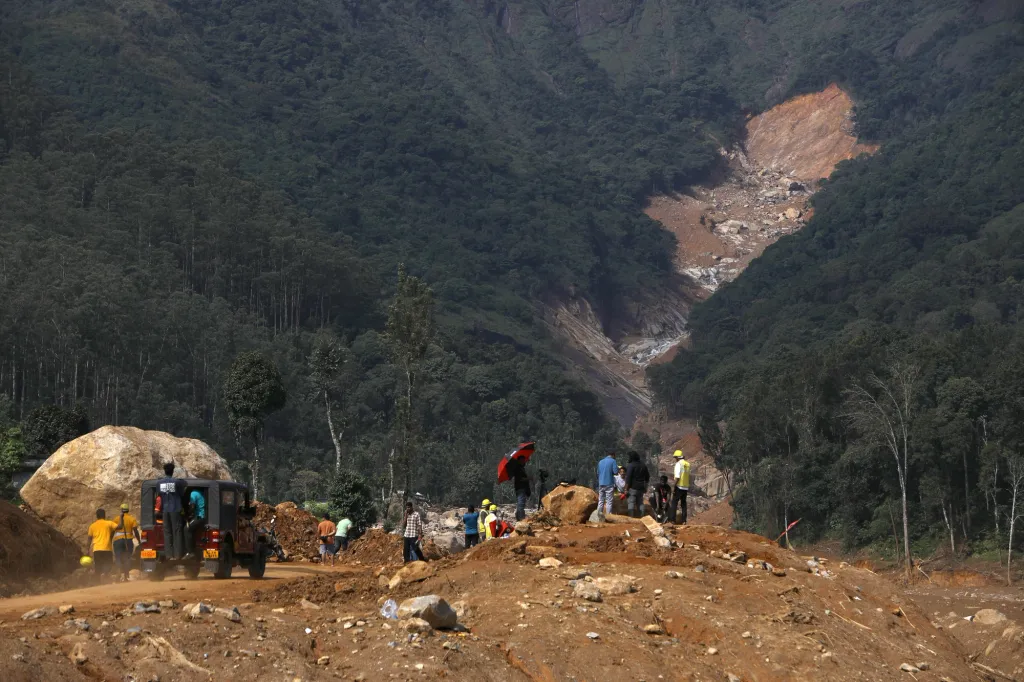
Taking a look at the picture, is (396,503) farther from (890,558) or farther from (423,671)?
(423,671)

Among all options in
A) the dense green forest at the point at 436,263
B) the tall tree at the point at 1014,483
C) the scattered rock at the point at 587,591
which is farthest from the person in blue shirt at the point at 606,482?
the tall tree at the point at 1014,483

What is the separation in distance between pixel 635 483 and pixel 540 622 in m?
7.34

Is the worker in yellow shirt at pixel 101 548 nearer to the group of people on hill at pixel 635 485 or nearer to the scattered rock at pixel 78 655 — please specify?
the scattered rock at pixel 78 655

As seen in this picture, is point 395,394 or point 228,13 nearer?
point 395,394

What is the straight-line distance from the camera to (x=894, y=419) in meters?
56.2

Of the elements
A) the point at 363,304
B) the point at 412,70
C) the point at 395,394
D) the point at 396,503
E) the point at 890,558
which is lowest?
the point at 890,558

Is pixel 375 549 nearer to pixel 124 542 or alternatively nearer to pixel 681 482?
pixel 681 482

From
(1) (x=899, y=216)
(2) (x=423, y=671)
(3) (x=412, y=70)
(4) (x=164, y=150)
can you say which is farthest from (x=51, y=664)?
(3) (x=412, y=70)

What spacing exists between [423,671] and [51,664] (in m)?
3.54

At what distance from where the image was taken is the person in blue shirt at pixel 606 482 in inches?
875

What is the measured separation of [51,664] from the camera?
1209cm

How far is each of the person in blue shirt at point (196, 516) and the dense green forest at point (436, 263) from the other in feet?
48.7

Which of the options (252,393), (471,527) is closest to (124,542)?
(471,527)

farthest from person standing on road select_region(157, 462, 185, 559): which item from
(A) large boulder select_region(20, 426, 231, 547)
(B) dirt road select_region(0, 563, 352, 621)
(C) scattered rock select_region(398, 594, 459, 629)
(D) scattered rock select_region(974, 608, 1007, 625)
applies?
(D) scattered rock select_region(974, 608, 1007, 625)
